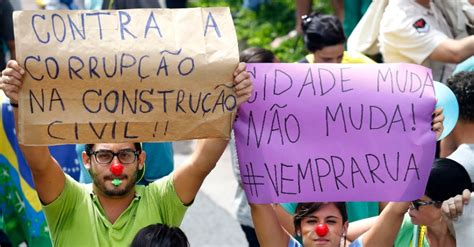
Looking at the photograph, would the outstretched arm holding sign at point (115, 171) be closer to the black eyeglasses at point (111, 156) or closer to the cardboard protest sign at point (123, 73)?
the black eyeglasses at point (111, 156)

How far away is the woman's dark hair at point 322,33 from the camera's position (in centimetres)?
791

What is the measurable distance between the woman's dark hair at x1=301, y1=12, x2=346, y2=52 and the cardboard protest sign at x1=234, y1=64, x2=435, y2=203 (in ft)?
7.71

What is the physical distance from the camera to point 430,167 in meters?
5.52

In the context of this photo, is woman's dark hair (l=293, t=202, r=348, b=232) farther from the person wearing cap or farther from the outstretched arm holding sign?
the person wearing cap

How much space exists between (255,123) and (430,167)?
760 mm

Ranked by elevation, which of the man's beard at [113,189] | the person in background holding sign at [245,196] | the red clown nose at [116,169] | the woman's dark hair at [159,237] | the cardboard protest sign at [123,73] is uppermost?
the cardboard protest sign at [123,73]

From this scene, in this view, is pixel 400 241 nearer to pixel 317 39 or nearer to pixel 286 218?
pixel 286 218

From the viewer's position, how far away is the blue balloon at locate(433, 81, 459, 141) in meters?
6.12

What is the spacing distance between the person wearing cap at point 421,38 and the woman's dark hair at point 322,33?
0.93 feet

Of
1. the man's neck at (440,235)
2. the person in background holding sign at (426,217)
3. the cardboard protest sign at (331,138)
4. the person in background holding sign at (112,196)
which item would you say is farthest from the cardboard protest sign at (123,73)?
the man's neck at (440,235)

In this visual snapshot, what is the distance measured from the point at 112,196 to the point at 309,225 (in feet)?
2.99

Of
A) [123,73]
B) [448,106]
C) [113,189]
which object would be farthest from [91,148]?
[448,106]

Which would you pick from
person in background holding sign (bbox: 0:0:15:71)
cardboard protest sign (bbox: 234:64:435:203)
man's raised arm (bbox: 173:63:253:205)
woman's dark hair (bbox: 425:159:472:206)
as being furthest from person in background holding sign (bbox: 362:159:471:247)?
person in background holding sign (bbox: 0:0:15:71)

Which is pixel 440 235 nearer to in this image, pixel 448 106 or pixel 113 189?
pixel 448 106
